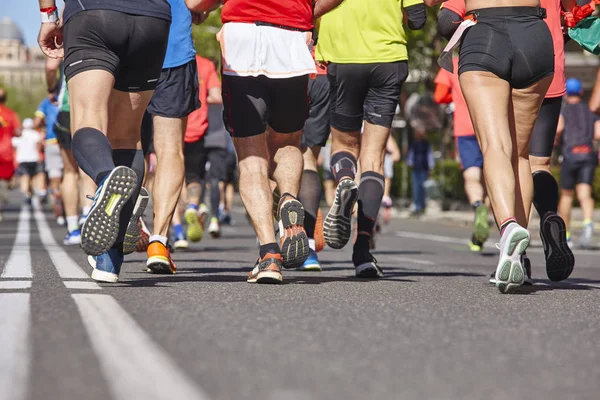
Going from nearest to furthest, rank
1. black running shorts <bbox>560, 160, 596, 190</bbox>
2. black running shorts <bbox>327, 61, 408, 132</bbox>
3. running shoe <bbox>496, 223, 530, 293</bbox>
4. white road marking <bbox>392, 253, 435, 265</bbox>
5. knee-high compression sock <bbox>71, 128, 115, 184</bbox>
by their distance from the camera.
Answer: knee-high compression sock <bbox>71, 128, 115, 184</bbox>, running shoe <bbox>496, 223, 530, 293</bbox>, black running shorts <bbox>327, 61, 408, 132</bbox>, white road marking <bbox>392, 253, 435, 265</bbox>, black running shorts <bbox>560, 160, 596, 190</bbox>

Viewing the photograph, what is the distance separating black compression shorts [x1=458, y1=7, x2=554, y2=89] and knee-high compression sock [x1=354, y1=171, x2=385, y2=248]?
4.34 feet

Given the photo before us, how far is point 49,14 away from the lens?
19.8ft

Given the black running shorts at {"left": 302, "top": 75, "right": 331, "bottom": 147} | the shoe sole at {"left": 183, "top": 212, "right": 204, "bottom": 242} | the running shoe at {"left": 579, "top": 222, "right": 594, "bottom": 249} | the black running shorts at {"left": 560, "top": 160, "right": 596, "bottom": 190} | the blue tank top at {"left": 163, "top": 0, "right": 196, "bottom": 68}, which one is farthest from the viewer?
the black running shorts at {"left": 560, "top": 160, "right": 596, "bottom": 190}

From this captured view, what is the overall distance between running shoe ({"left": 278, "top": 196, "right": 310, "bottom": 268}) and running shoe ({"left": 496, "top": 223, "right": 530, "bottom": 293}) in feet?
3.34

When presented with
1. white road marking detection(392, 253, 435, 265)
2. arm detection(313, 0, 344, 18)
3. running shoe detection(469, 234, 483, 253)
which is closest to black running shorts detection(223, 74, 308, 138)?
arm detection(313, 0, 344, 18)

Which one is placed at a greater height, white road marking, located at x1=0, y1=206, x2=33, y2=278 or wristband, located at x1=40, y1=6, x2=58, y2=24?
wristband, located at x1=40, y1=6, x2=58, y2=24

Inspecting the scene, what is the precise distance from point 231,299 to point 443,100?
22.4ft

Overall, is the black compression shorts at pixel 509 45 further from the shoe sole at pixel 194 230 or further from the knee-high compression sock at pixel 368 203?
the shoe sole at pixel 194 230

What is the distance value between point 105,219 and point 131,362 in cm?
189

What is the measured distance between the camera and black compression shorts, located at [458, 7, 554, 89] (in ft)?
20.7

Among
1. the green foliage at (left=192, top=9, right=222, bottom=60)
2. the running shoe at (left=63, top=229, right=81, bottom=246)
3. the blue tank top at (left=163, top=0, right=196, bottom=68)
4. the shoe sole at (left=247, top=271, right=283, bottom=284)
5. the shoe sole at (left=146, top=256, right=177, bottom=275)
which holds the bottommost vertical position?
the green foliage at (left=192, top=9, right=222, bottom=60)

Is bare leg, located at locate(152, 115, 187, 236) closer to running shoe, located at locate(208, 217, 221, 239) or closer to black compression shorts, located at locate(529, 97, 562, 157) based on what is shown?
black compression shorts, located at locate(529, 97, 562, 157)

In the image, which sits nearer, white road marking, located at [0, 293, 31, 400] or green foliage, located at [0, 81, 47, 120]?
white road marking, located at [0, 293, 31, 400]

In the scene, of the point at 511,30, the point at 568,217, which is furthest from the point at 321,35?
the point at 568,217
